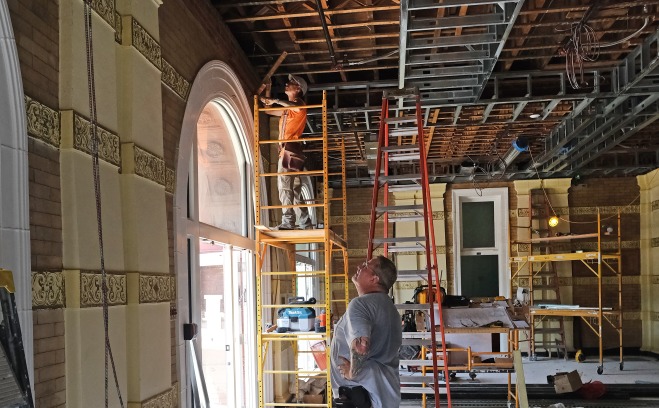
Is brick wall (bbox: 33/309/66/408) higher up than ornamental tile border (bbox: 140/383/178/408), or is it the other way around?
brick wall (bbox: 33/309/66/408)

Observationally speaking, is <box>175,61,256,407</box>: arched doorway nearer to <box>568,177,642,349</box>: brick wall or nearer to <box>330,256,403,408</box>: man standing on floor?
<box>330,256,403,408</box>: man standing on floor

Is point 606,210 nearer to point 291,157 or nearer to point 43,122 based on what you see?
point 291,157

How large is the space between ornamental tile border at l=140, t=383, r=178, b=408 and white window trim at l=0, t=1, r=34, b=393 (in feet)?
4.22

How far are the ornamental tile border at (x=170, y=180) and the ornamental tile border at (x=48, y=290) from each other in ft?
5.84

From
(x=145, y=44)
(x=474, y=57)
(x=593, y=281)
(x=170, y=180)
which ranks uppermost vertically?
(x=474, y=57)

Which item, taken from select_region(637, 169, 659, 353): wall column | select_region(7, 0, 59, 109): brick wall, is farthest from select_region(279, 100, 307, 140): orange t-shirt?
select_region(637, 169, 659, 353): wall column

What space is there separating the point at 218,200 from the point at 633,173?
11716mm

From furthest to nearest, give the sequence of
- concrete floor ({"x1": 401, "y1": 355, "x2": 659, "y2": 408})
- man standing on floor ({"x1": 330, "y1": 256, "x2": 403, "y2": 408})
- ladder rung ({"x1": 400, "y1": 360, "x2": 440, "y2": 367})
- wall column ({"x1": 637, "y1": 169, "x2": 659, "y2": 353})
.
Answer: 1. wall column ({"x1": 637, "y1": 169, "x2": 659, "y2": 353})
2. concrete floor ({"x1": 401, "y1": 355, "x2": 659, "y2": 408})
3. ladder rung ({"x1": 400, "y1": 360, "x2": 440, "y2": 367})
4. man standing on floor ({"x1": 330, "y1": 256, "x2": 403, "y2": 408})

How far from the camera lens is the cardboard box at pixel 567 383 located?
9227 mm

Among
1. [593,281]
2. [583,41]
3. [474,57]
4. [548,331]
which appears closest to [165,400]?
[474,57]

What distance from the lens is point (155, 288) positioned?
4.16 m

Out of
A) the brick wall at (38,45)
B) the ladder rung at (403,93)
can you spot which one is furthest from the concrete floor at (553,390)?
the brick wall at (38,45)

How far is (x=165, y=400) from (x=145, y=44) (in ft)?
7.93

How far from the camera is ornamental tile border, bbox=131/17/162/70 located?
3.95 m
